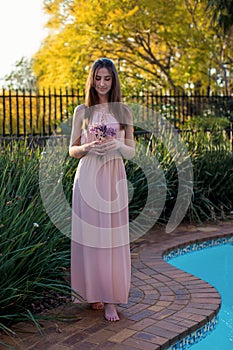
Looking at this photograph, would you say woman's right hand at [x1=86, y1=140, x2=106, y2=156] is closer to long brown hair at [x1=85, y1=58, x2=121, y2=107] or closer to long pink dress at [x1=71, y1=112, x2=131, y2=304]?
long pink dress at [x1=71, y1=112, x2=131, y2=304]

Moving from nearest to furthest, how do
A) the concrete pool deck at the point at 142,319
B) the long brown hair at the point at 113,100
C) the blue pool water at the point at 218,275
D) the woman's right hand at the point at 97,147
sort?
the concrete pool deck at the point at 142,319 → the woman's right hand at the point at 97,147 → the long brown hair at the point at 113,100 → the blue pool water at the point at 218,275

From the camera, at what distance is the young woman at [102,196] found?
330cm

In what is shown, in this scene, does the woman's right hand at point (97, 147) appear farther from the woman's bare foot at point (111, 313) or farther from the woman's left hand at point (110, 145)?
the woman's bare foot at point (111, 313)

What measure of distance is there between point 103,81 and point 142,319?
5.26 feet

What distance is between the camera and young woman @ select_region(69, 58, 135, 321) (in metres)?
3.30

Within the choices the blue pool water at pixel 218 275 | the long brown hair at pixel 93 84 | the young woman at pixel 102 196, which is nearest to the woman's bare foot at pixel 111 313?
the young woman at pixel 102 196

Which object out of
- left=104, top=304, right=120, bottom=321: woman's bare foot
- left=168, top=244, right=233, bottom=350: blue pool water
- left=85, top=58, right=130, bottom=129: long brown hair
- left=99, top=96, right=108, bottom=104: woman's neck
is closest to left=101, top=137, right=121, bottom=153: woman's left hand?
left=85, top=58, right=130, bottom=129: long brown hair

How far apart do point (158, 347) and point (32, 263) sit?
99 cm

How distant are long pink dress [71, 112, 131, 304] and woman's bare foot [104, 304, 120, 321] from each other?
65 mm

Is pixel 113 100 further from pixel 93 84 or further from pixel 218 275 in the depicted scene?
pixel 218 275

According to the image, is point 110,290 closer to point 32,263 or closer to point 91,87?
point 32,263

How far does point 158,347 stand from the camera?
9.84ft

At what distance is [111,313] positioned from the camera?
3.39 meters

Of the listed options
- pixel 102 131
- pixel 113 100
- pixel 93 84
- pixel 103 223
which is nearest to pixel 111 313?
pixel 103 223
